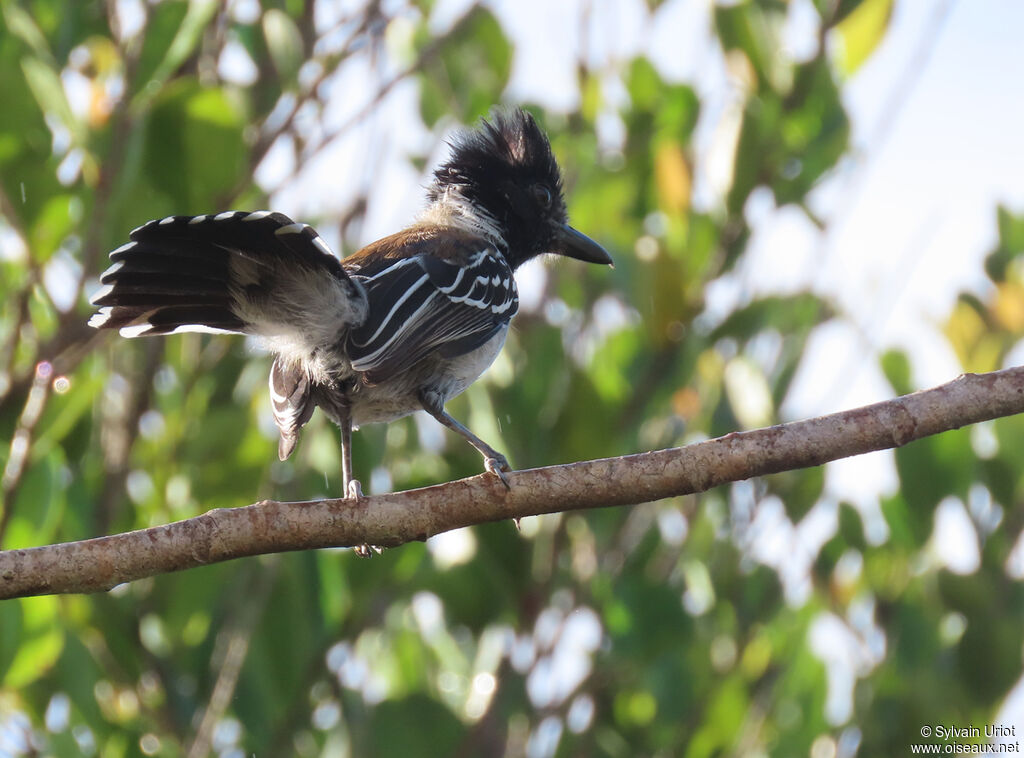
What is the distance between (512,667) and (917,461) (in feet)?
4.88

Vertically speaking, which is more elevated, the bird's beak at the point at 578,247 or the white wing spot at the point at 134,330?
the white wing spot at the point at 134,330

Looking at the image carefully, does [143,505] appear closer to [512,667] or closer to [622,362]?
[512,667]

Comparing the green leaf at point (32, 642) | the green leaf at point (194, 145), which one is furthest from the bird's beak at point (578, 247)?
the green leaf at point (32, 642)

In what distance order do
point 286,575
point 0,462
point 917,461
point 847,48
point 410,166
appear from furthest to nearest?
point 410,166 → point 847,48 → point 917,461 → point 286,575 → point 0,462

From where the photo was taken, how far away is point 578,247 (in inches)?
175

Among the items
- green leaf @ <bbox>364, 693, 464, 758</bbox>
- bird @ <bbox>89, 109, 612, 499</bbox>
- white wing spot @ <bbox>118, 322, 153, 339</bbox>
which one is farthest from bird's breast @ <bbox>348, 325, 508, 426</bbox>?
green leaf @ <bbox>364, 693, 464, 758</bbox>

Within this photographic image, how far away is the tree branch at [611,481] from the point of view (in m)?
2.54

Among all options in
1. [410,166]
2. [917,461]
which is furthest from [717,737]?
[410,166]

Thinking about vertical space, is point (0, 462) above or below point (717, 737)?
above

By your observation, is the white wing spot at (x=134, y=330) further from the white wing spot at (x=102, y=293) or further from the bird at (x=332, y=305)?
the white wing spot at (x=102, y=293)

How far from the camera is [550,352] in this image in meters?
3.96

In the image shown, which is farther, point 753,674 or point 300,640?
point 753,674

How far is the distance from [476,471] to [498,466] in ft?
2.52

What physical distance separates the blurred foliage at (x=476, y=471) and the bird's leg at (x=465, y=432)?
0.25 m
